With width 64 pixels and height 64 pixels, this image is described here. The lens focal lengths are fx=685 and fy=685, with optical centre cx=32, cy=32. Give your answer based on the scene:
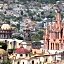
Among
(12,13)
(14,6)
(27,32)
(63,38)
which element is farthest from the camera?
(14,6)

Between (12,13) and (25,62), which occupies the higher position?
(25,62)

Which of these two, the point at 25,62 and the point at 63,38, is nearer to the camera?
the point at 25,62

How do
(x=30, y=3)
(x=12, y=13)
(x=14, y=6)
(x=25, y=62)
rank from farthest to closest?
1. (x=30, y=3)
2. (x=14, y=6)
3. (x=12, y=13)
4. (x=25, y=62)

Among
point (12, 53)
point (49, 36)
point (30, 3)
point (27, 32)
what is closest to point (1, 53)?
point (12, 53)

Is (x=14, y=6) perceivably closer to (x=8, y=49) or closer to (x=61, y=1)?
(x=61, y=1)

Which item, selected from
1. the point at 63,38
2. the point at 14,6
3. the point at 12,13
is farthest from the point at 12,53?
the point at 14,6

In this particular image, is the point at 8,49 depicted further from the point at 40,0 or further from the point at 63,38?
the point at 40,0
